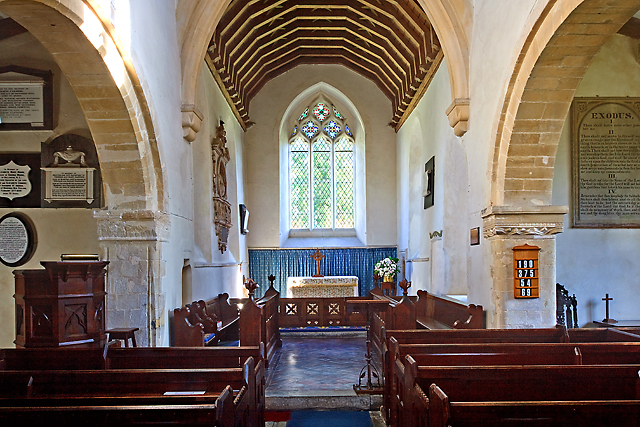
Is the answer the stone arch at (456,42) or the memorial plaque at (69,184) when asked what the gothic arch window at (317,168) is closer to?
the stone arch at (456,42)

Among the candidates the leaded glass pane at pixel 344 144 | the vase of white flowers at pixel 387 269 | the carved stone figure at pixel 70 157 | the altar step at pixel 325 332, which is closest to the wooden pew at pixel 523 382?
the carved stone figure at pixel 70 157

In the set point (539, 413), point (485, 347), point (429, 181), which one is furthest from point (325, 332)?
point (539, 413)

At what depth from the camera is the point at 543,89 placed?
187 inches

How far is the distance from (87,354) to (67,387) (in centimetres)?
44

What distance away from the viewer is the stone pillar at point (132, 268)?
514 cm

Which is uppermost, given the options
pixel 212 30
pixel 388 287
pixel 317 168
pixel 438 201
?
pixel 212 30

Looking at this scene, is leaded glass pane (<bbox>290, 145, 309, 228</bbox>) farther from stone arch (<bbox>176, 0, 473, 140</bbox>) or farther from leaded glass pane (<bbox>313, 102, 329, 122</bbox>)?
stone arch (<bbox>176, 0, 473, 140</bbox>)

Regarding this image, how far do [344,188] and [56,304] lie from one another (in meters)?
9.74

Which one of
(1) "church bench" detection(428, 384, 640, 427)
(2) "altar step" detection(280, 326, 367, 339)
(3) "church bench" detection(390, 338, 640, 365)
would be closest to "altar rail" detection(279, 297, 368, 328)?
(2) "altar step" detection(280, 326, 367, 339)

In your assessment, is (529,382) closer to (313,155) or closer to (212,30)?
(212,30)

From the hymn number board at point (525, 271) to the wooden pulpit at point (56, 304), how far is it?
3.75 m

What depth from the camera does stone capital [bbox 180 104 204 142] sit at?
6.41m

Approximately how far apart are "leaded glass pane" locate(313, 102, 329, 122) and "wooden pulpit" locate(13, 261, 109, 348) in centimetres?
958

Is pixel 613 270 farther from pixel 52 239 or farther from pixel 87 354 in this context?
pixel 52 239
